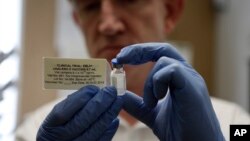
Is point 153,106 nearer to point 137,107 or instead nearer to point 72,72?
point 137,107

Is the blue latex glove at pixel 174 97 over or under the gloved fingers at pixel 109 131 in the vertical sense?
over

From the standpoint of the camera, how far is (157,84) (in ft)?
2.09

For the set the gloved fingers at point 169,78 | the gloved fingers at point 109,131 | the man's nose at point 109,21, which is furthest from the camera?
the man's nose at point 109,21

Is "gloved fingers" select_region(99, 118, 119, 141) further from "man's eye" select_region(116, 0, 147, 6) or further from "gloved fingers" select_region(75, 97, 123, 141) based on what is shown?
"man's eye" select_region(116, 0, 147, 6)

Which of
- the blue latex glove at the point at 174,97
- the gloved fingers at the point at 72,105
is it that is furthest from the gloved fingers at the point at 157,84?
the gloved fingers at the point at 72,105

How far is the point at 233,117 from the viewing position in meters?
1.17

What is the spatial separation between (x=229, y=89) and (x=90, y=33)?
4.98ft

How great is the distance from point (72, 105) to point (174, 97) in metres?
0.19

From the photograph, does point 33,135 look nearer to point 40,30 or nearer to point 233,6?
point 40,30

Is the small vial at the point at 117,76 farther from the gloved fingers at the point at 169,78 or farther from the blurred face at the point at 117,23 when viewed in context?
the blurred face at the point at 117,23

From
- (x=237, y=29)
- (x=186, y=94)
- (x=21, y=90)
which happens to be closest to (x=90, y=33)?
(x=186, y=94)

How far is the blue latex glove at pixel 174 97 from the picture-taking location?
637 mm

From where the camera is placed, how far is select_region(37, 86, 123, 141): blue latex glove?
68cm

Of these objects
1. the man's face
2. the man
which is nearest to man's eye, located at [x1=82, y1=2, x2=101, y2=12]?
the man's face
